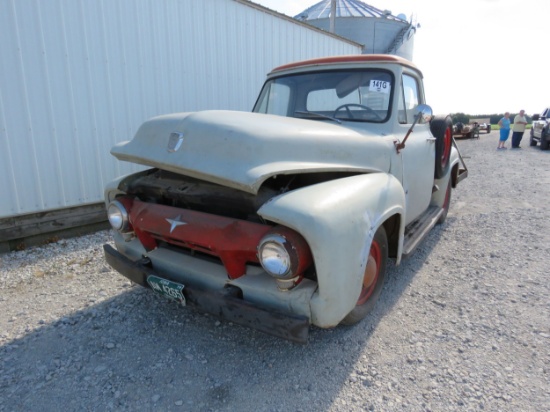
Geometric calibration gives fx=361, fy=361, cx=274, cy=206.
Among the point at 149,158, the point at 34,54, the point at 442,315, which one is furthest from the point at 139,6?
the point at 442,315

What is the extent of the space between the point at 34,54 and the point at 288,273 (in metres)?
4.28

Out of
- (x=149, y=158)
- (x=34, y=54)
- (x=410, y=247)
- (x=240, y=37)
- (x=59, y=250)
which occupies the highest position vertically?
(x=240, y=37)

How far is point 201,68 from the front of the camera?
605 cm

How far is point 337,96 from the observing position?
352 centimetres

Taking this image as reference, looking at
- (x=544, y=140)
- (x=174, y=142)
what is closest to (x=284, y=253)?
(x=174, y=142)

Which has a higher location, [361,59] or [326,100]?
[361,59]

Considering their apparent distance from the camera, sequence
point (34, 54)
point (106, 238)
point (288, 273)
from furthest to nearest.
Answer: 1. point (106, 238)
2. point (34, 54)
3. point (288, 273)

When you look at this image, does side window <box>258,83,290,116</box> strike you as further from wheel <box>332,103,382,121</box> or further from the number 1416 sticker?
the number 1416 sticker

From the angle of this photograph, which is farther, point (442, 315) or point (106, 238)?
point (106, 238)

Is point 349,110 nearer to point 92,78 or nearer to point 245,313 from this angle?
point 245,313

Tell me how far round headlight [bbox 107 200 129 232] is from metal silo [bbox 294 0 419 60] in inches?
731

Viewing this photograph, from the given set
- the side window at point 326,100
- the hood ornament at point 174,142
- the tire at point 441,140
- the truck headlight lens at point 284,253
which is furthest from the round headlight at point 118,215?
the tire at point 441,140

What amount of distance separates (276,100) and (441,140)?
2.06 metres

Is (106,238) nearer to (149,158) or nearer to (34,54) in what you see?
(34,54)
